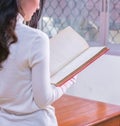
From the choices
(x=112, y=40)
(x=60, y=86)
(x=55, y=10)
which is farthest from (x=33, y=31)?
(x=55, y=10)

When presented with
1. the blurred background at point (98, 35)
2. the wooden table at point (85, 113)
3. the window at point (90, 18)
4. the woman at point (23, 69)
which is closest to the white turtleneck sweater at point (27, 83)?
the woman at point (23, 69)

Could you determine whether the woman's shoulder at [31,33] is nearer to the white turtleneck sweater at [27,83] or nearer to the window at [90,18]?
the white turtleneck sweater at [27,83]

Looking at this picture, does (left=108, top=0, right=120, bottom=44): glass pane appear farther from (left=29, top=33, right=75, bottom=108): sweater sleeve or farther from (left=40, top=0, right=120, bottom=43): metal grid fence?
(left=29, top=33, right=75, bottom=108): sweater sleeve

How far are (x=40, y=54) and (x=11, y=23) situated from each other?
0.12m

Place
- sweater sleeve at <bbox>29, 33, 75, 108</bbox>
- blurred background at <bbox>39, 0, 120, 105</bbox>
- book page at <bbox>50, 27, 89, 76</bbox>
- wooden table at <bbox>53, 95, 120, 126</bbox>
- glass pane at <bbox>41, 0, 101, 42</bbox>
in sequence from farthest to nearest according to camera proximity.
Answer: glass pane at <bbox>41, 0, 101, 42</bbox>, blurred background at <bbox>39, 0, 120, 105</bbox>, wooden table at <bbox>53, 95, 120, 126</bbox>, book page at <bbox>50, 27, 89, 76</bbox>, sweater sleeve at <bbox>29, 33, 75, 108</bbox>

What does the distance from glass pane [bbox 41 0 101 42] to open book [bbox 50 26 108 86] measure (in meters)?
1.19

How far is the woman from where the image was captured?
2.96ft

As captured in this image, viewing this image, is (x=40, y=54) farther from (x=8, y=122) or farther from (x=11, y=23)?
(x=8, y=122)

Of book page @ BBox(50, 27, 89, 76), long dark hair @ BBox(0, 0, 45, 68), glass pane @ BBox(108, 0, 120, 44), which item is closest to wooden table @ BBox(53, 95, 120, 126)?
book page @ BBox(50, 27, 89, 76)

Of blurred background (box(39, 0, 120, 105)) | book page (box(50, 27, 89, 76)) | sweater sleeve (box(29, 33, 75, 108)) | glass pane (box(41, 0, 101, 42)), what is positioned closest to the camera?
sweater sleeve (box(29, 33, 75, 108))

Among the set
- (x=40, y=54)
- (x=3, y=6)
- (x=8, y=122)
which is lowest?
(x=8, y=122)

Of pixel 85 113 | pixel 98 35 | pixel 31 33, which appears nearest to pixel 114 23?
pixel 98 35

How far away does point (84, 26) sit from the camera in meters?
2.34

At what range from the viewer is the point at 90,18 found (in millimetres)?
2301
